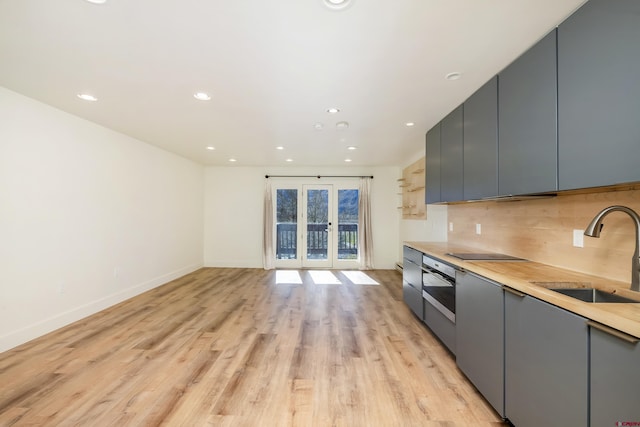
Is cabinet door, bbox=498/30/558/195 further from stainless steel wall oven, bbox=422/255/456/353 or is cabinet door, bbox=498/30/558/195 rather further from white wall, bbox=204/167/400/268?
white wall, bbox=204/167/400/268

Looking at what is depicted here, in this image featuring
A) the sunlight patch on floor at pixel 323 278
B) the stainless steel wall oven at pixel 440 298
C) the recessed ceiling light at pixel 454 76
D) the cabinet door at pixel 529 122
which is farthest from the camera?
the sunlight patch on floor at pixel 323 278

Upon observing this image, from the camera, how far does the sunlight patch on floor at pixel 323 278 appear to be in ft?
16.5

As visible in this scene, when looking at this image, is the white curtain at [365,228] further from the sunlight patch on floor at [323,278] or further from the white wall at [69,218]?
the white wall at [69,218]

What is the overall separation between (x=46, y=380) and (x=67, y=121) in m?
2.67

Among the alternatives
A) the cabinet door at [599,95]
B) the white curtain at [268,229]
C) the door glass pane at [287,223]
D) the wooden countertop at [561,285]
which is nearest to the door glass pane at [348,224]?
the door glass pane at [287,223]

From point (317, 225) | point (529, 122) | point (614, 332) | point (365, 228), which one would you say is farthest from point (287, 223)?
point (614, 332)

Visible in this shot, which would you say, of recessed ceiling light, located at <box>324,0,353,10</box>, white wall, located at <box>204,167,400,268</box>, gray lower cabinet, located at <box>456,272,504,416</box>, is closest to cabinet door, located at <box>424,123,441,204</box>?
gray lower cabinet, located at <box>456,272,504,416</box>

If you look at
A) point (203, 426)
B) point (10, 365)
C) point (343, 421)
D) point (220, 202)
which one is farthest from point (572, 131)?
point (220, 202)

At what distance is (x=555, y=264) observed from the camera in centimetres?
191

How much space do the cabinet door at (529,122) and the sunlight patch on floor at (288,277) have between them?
154 inches

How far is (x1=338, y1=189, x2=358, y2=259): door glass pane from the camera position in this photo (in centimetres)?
629

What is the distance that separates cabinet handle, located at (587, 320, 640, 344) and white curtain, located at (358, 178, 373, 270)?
5.06 m

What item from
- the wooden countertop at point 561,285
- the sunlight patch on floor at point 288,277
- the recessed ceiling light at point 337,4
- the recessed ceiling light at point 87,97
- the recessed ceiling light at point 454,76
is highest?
the recessed ceiling light at point 87,97

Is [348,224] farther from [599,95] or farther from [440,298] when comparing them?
[599,95]
